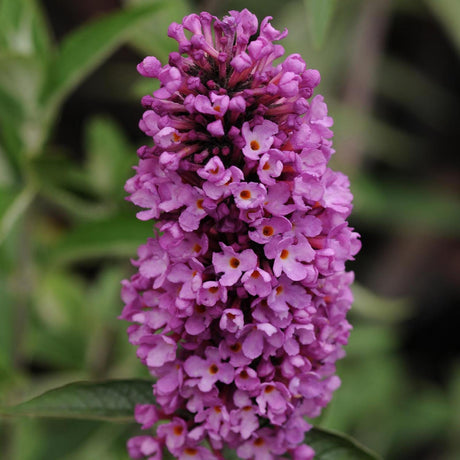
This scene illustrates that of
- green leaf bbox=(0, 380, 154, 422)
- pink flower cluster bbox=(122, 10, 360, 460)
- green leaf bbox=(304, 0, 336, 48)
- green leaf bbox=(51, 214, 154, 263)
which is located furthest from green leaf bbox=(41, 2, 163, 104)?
green leaf bbox=(0, 380, 154, 422)


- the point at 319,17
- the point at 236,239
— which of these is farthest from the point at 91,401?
the point at 319,17

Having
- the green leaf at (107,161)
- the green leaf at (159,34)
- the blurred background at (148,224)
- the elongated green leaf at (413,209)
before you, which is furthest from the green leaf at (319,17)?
the elongated green leaf at (413,209)

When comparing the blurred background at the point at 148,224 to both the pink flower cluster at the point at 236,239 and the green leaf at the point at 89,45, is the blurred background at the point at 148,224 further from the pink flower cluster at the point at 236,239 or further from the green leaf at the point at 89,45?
the pink flower cluster at the point at 236,239

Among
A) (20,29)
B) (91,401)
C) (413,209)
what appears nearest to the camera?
(91,401)

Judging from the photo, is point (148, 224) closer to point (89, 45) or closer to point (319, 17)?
point (89, 45)

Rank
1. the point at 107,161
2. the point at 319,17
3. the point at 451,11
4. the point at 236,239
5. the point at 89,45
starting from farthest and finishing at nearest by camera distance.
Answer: the point at 451,11 < the point at 107,161 < the point at 89,45 < the point at 319,17 < the point at 236,239

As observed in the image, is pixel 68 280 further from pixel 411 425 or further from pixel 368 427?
pixel 411 425

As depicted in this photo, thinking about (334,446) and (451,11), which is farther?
(451,11)
